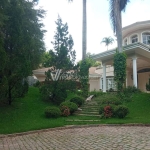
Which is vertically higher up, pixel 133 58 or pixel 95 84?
pixel 133 58

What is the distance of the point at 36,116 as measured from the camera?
1208cm

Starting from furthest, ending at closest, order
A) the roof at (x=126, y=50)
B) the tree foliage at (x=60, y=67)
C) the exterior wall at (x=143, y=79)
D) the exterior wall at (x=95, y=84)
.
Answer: the exterior wall at (x=95, y=84), the exterior wall at (x=143, y=79), the roof at (x=126, y=50), the tree foliage at (x=60, y=67)

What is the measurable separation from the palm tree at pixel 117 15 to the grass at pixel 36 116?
20.0 ft

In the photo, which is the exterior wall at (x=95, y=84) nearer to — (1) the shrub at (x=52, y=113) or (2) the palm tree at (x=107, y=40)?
(1) the shrub at (x=52, y=113)

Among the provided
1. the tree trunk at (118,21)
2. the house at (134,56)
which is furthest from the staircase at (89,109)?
the tree trunk at (118,21)

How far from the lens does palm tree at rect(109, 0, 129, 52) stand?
1809 cm

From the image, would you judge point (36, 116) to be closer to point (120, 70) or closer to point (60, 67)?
point (60, 67)

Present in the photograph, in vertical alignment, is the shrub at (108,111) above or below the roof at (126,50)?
below

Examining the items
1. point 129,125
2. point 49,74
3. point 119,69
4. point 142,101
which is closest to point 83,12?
point 119,69

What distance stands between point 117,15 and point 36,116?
40.6 ft

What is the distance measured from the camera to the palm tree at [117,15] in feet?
59.4

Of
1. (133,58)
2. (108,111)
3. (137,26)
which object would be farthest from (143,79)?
(108,111)

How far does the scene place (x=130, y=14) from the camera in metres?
18.8

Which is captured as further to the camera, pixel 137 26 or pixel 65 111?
pixel 137 26
